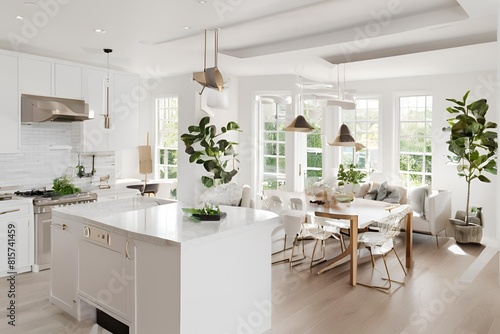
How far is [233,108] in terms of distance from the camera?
790 cm

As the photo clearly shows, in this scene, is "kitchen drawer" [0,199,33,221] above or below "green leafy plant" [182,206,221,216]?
below

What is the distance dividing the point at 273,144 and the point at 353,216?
11.4 ft

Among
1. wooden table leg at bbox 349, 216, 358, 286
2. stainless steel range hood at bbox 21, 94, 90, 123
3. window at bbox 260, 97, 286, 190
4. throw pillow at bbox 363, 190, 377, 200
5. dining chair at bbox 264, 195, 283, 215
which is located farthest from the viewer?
window at bbox 260, 97, 286, 190

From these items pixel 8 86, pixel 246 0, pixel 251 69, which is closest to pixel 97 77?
pixel 8 86

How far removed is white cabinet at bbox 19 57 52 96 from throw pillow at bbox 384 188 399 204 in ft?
17.9

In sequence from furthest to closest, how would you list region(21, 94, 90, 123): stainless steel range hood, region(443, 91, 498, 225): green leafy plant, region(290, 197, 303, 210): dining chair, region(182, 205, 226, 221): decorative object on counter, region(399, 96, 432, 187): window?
region(399, 96, 432, 187): window < region(443, 91, 498, 225): green leafy plant < region(290, 197, 303, 210): dining chair < region(21, 94, 90, 123): stainless steel range hood < region(182, 205, 226, 221): decorative object on counter

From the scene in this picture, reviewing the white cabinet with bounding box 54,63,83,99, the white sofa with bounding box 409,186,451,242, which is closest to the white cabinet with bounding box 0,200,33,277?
the white cabinet with bounding box 54,63,83,99

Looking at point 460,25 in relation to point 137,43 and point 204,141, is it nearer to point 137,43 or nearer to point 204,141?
point 137,43

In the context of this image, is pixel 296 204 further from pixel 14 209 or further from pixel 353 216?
A: pixel 14 209

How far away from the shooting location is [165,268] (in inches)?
110

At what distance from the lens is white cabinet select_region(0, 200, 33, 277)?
4.92 m

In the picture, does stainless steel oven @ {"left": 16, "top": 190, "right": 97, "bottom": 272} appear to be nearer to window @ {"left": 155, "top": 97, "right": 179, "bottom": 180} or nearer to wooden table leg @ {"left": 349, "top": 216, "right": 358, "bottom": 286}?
window @ {"left": 155, "top": 97, "right": 179, "bottom": 180}

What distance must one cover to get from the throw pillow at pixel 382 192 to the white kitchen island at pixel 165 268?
158 inches

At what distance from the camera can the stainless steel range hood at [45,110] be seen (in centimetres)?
526
